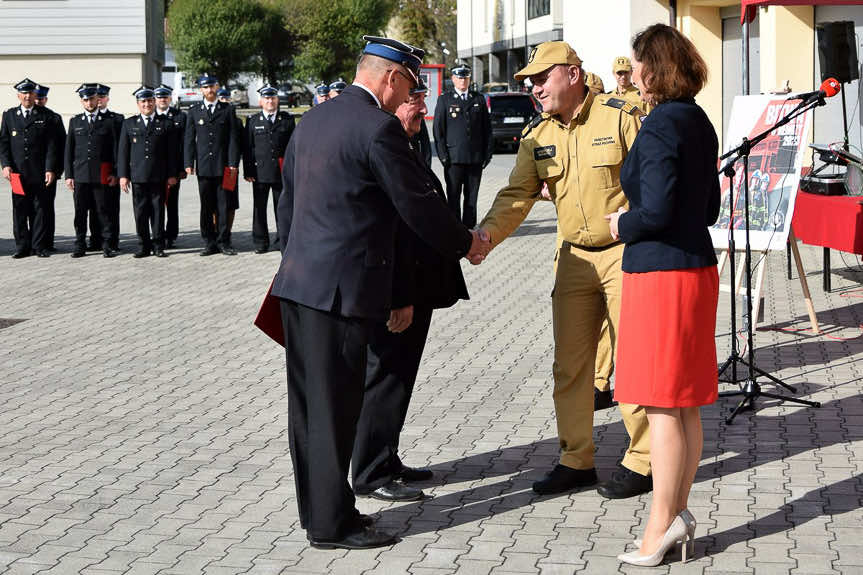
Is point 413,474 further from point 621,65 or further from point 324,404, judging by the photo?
point 621,65

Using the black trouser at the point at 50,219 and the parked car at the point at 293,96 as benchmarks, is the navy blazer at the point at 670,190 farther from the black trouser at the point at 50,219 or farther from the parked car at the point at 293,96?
the parked car at the point at 293,96

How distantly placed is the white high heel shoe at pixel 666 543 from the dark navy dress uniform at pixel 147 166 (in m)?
10.9

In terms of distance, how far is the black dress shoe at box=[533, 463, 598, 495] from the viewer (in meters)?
5.77

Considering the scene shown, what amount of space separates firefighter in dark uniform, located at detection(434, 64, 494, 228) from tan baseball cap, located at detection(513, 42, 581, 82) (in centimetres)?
1015

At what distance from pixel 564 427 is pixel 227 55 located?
65181 millimetres

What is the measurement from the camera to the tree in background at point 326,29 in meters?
71.4

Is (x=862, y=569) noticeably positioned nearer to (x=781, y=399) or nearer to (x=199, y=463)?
(x=781, y=399)

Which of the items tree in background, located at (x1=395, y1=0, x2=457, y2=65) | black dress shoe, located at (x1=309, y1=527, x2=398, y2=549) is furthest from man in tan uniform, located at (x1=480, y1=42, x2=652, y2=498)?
tree in background, located at (x1=395, y1=0, x2=457, y2=65)

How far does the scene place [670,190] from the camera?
463cm

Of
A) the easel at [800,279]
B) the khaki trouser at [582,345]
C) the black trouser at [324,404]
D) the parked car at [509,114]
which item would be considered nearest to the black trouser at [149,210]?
the easel at [800,279]

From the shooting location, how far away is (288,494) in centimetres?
584

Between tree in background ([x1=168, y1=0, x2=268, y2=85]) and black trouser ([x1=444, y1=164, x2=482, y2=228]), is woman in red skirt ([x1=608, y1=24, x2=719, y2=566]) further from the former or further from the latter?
tree in background ([x1=168, y1=0, x2=268, y2=85])

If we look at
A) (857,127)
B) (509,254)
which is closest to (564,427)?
(509,254)

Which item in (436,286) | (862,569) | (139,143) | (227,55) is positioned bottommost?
(862,569)
